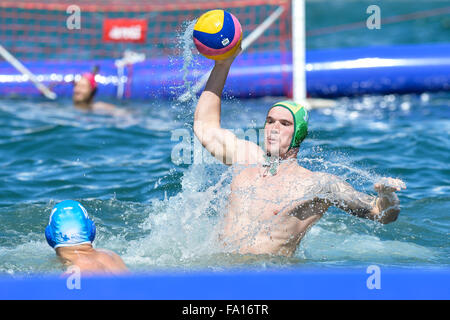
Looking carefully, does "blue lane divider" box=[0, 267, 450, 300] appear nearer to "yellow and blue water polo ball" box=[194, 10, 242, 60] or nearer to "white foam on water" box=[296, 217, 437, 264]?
"white foam on water" box=[296, 217, 437, 264]

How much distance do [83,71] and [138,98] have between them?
3.05 feet

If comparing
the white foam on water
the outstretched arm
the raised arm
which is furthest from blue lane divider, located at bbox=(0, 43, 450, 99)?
the outstretched arm

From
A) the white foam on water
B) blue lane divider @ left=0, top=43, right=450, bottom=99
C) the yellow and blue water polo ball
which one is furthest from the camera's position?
blue lane divider @ left=0, top=43, right=450, bottom=99

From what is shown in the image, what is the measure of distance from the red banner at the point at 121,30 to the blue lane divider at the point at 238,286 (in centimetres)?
722

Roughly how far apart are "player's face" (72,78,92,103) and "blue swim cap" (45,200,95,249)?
18.8 ft

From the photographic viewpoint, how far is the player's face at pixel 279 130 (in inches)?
164

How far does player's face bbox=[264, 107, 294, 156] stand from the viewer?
416 cm

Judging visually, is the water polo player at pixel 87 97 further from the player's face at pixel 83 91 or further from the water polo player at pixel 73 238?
the water polo player at pixel 73 238

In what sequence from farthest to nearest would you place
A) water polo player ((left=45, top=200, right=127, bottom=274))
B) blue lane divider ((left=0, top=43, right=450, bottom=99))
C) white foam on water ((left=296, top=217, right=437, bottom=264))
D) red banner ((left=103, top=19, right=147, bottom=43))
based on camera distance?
1. red banner ((left=103, top=19, right=147, bottom=43))
2. blue lane divider ((left=0, top=43, right=450, bottom=99))
3. white foam on water ((left=296, top=217, right=437, bottom=264))
4. water polo player ((left=45, top=200, right=127, bottom=274))

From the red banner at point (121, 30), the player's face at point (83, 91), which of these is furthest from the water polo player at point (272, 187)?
the red banner at point (121, 30)

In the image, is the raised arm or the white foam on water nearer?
the raised arm

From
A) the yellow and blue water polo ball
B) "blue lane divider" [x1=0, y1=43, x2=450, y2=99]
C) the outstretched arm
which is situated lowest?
the outstretched arm

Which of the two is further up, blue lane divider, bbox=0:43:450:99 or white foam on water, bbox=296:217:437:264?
blue lane divider, bbox=0:43:450:99
